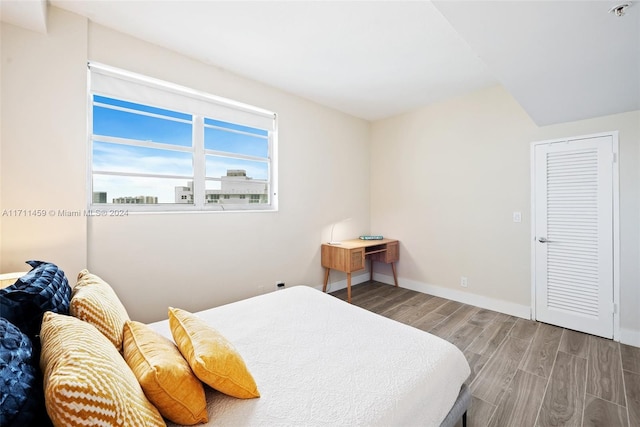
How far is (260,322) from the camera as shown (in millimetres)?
1694

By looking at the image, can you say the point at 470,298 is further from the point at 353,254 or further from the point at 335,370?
the point at 335,370

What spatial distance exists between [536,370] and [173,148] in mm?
3662

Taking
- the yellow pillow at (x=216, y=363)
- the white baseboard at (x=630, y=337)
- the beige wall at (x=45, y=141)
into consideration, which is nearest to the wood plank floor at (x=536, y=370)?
the white baseboard at (x=630, y=337)

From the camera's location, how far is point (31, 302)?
3.28 ft

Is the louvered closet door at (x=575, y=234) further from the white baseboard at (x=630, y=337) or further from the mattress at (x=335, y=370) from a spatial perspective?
the mattress at (x=335, y=370)

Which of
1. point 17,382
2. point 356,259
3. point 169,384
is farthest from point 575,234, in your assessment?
point 17,382

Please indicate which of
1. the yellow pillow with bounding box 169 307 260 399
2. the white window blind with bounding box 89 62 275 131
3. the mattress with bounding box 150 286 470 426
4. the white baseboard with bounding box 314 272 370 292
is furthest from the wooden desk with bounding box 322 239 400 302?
the yellow pillow with bounding box 169 307 260 399

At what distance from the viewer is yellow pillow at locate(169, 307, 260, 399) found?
0.98 metres

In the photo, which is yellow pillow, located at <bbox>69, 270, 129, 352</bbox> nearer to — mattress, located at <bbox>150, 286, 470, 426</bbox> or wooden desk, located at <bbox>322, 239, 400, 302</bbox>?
mattress, located at <bbox>150, 286, 470, 426</bbox>

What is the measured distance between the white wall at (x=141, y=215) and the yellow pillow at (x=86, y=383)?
5.17ft

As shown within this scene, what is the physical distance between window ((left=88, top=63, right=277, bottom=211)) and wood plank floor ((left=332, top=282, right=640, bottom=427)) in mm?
2304

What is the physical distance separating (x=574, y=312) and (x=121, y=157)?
4.64 meters

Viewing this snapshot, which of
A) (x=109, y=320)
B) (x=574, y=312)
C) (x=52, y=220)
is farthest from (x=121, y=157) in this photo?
(x=574, y=312)

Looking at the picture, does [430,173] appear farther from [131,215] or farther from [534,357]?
[131,215]
